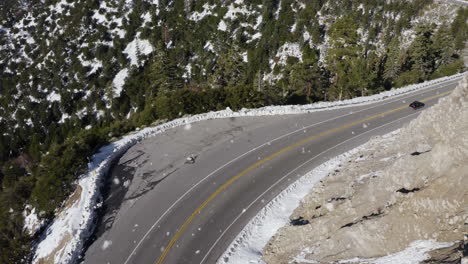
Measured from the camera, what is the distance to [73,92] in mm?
73438

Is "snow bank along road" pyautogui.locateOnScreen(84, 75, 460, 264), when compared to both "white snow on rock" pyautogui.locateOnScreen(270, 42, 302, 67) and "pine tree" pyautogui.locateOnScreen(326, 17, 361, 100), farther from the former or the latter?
"white snow on rock" pyautogui.locateOnScreen(270, 42, 302, 67)

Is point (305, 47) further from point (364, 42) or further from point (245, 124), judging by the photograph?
point (245, 124)

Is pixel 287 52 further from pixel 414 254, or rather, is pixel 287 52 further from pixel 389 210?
pixel 414 254

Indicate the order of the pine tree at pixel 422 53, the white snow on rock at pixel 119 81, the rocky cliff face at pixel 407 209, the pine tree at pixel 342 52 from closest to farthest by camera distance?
the rocky cliff face at pixel 407 209, the pine tree at pixel 342 52, the pine tree at pixel 422 53, the white snow on rock at pixel 119 81

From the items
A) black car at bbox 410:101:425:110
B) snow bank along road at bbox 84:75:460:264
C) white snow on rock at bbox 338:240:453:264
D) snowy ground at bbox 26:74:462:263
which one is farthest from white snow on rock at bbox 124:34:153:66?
white snow on rock at bbox 338:240:453:264

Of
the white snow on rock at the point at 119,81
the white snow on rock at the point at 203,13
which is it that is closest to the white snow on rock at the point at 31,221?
the white snow on rock at the point at 119,81

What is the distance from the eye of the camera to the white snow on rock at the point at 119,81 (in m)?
70.8

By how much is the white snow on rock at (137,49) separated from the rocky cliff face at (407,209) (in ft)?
236

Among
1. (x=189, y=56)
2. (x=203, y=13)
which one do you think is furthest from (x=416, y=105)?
(x=203, y=13)

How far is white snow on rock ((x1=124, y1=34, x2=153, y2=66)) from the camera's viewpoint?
76.4m

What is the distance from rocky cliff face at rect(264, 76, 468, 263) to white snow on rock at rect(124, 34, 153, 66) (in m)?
72.0

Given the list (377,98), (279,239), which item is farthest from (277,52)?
(279,239)

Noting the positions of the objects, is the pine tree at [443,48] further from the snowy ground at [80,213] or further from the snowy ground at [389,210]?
the snowy ground at [80,213]

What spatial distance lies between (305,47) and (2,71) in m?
84.3
